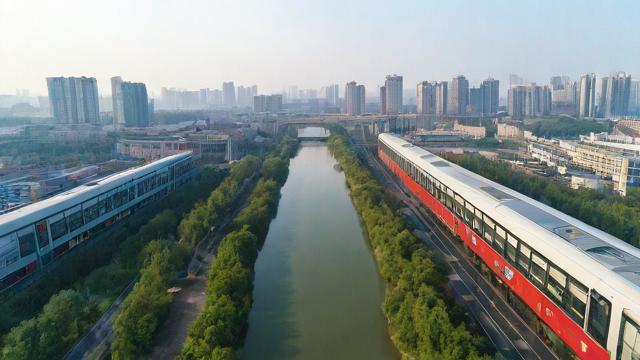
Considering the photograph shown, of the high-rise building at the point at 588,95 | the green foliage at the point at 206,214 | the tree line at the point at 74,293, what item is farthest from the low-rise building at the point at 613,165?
the high-rise building at the point at 588,95

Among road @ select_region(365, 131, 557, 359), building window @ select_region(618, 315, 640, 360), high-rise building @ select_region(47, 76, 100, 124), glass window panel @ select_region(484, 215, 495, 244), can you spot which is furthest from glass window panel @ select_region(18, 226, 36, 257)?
high-rise building @ select_region(47, 76, 100, 124)

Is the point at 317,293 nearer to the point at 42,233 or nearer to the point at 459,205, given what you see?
the point at 459,205

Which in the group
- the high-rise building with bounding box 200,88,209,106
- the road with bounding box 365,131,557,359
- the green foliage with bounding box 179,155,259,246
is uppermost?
the high-rise building with bounding box 200,88,209,106

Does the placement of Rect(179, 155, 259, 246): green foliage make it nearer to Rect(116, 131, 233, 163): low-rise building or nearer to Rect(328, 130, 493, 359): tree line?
Rect(328, 130, 493, 359): tree line

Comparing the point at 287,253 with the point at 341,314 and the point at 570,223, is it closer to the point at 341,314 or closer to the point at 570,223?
the point at 341,314

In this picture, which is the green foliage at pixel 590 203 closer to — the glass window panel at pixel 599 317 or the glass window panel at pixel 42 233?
the glass window panel at pixel 599 317
